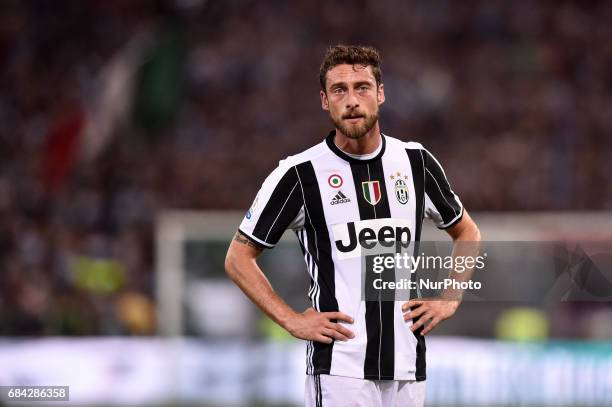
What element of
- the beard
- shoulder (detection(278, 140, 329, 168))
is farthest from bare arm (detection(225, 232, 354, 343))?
the beard

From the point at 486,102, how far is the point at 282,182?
12.7 m

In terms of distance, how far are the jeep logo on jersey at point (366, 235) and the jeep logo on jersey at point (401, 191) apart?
0.27 feet

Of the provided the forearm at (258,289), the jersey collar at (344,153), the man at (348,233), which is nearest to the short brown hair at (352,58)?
the man at (348,233)

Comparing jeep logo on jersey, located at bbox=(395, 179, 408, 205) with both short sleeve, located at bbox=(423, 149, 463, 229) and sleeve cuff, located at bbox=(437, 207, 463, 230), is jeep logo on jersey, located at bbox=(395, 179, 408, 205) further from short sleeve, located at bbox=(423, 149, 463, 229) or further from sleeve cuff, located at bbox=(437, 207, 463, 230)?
sleeve cuff, located at bbox=(437, 207, 463, 230)

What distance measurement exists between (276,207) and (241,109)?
12640mm

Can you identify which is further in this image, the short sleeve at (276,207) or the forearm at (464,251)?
the forearm at (464,251)

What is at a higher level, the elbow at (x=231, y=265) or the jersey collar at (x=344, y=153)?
the jersey collar at (x=344, y=153)

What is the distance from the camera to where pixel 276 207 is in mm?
4117

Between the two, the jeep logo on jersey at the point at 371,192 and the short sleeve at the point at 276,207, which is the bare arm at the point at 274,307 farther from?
the jeep logo on jersey at the point at 371,192

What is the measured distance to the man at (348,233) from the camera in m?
3.99

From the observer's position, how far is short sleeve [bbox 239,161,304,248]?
411 cm

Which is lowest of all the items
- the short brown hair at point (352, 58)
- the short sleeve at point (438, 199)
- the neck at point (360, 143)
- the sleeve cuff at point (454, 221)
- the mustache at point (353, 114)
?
the sleeve cuff at point (454, 221)

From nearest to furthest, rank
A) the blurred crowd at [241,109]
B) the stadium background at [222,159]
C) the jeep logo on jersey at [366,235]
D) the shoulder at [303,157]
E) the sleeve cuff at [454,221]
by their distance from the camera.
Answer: the jeep logo on jersey at [366,235], the shoulder at [303,157], the sleeve cuff at [454,221], the stadium background at [222,159], the blurred crowd at [241,109]

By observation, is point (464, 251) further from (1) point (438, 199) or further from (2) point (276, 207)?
(2) point (276, 207)
